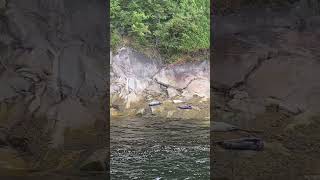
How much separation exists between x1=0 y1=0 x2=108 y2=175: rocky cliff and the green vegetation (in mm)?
14381

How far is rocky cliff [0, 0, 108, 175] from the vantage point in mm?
5195

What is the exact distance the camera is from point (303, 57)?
4.89 metres

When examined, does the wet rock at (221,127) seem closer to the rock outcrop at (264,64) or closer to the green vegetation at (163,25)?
the rock outcrop at (264,64)

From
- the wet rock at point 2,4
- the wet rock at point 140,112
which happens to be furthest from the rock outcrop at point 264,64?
the wet rock at point 140,112

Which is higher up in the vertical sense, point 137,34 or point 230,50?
point 137,34

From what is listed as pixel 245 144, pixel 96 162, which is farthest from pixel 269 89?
pixel 96 162

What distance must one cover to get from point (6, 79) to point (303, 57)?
136 inches

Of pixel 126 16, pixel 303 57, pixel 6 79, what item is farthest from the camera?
pixel 126 16

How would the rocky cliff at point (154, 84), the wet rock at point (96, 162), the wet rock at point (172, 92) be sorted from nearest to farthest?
the wet rock at point (96, 162), the rocky cliff at point (154, 84), the wet rock at point (172, 92)

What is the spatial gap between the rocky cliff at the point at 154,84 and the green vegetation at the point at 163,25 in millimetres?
658

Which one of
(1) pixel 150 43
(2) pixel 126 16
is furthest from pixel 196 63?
(2) pixel 126 16

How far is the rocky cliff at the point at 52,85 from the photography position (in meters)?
5.20

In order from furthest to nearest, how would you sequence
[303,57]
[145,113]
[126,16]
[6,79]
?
[126,16] → [145,113] → [6,79] → [303,57]

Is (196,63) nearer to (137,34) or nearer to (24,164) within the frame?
(137,34)
